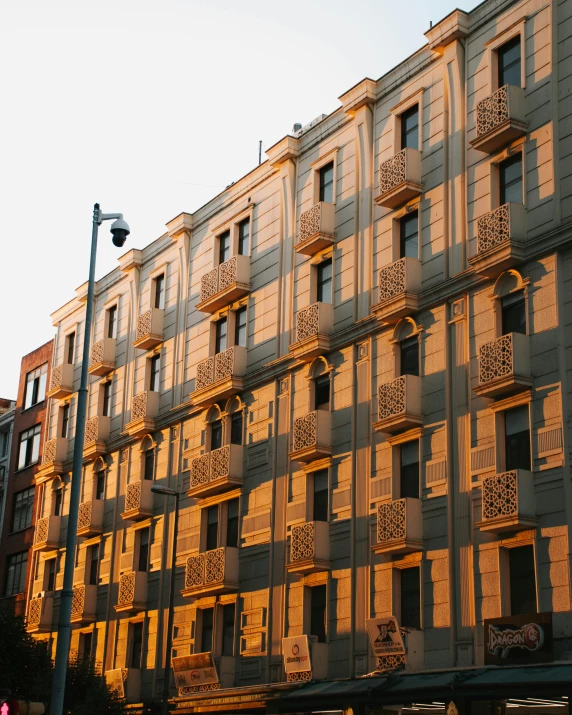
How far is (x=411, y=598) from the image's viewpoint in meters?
31.8

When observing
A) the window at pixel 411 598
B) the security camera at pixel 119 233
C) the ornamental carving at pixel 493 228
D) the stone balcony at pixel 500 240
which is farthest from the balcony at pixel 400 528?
the security camera at pixel 119 233

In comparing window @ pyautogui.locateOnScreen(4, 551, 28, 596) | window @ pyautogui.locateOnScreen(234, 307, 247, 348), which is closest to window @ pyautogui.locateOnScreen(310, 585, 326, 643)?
window @ pyautogui.locateOnScreen(234, 307, 247, 348)

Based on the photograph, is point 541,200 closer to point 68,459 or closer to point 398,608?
point 398,608

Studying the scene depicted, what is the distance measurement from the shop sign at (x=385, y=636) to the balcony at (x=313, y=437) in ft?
19.8

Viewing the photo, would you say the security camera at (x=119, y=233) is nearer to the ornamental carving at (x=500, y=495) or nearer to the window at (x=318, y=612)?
the ornamental carving at (x=500, y=495)

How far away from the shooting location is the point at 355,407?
116ft

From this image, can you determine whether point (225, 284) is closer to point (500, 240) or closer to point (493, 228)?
point (493, 228)

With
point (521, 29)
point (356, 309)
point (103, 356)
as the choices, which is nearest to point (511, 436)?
point (356, 309)

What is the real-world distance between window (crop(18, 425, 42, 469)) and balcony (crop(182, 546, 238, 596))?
838 inches

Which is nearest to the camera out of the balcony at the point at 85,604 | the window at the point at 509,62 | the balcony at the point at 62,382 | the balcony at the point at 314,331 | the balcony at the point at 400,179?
the window at the point at 509,62

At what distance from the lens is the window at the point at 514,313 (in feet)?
99.4

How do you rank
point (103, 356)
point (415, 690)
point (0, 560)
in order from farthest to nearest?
point (0, 560) < point (103, 356) < point (415, 690)

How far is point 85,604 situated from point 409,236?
22275 millimetres

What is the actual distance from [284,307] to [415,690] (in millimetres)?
15822
